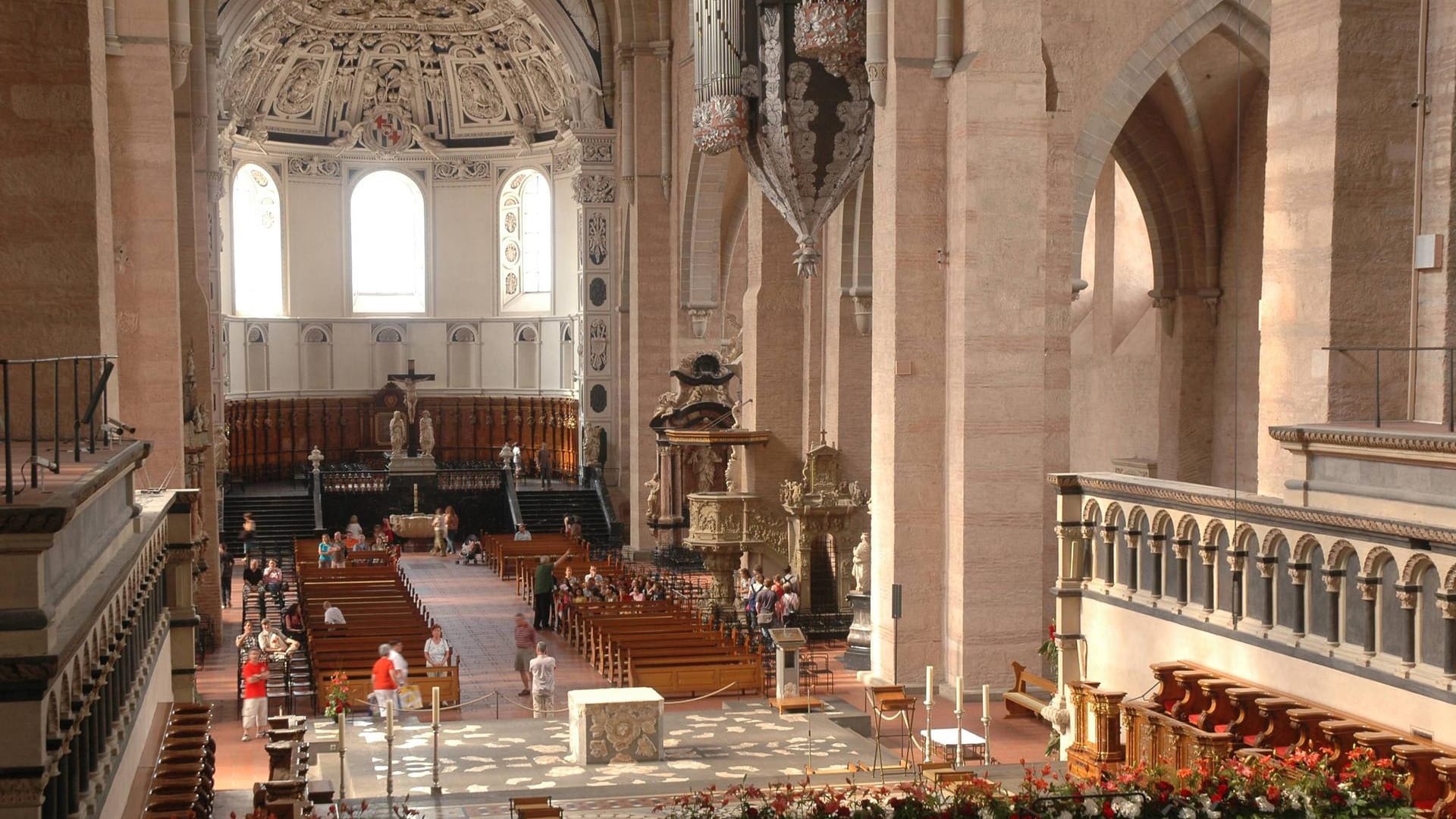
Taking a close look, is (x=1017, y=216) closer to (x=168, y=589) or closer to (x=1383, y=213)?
(x=1383, y=213)

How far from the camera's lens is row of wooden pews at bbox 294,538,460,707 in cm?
1761

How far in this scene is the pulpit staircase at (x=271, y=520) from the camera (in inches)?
1273

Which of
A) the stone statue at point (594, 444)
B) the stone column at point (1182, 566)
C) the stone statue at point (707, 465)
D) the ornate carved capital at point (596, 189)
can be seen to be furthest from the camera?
the stone statue at point (594, 444)

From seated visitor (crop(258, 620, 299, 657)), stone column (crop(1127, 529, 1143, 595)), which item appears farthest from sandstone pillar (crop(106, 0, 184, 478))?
stone column (crop(1127, 529, 1143, 595))

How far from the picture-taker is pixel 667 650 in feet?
62.3

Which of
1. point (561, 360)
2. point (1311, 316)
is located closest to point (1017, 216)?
point (1311, 316)

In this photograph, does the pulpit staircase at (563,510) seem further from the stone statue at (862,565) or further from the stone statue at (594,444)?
the stone statue at (862,565)

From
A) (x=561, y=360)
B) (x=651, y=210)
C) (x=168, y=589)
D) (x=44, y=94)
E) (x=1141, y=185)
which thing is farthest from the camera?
(x=561, y=360)

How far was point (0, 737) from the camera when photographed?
589 centimetres

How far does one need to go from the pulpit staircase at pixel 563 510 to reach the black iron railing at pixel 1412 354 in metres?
23.7

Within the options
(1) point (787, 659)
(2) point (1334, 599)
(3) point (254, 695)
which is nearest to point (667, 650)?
(1) point (787, 659)

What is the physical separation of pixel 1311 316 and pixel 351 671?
1121cm

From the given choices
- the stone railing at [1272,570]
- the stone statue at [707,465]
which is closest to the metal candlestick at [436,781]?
the stone railing at [1272,570]

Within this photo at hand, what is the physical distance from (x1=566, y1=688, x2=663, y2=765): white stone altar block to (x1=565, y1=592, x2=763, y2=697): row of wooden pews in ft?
11.4
